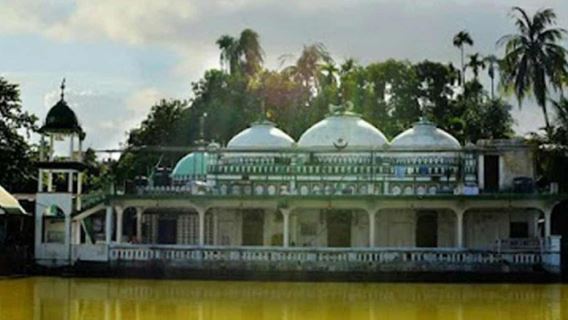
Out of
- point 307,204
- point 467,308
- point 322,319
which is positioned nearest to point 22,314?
point 322,319

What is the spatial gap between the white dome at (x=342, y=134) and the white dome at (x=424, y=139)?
35.4 inches

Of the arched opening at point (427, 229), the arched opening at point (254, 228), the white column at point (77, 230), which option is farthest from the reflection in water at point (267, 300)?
the arched opening at point (254, 228)

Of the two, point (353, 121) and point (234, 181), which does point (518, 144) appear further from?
point (234, 181)

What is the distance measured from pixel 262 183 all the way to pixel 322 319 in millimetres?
18275

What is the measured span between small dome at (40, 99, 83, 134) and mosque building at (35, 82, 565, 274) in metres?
0.05

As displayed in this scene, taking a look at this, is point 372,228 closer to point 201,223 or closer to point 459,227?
point 459,227

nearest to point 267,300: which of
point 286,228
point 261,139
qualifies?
point 286,228

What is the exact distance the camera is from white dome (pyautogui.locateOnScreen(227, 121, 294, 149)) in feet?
136

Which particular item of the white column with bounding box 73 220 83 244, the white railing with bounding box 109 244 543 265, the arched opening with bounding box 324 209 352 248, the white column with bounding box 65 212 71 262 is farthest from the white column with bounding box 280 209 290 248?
the white column with bounding box 73 220 83 244

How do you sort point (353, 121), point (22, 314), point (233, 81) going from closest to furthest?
point (22, 314), point (353, 121), point (233, 81)

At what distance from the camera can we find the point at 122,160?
59.1 metres

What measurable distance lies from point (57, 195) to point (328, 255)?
1052 cm

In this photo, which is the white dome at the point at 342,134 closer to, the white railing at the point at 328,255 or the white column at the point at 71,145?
the white railing at the point at 328,255

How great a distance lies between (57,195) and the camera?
126 ft
